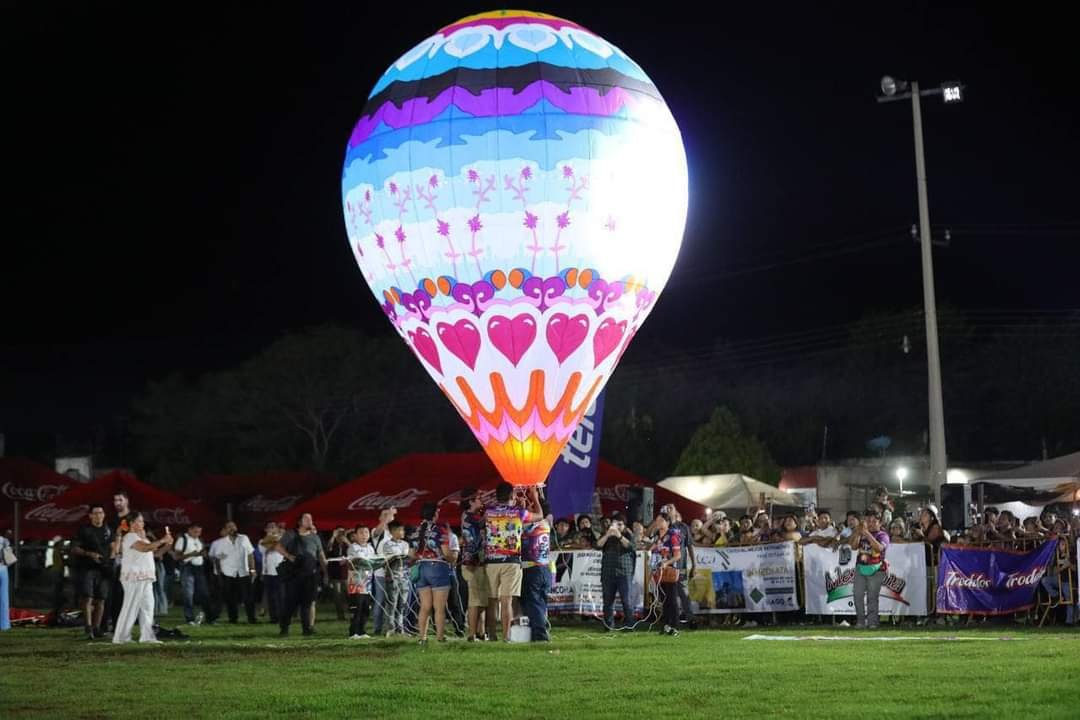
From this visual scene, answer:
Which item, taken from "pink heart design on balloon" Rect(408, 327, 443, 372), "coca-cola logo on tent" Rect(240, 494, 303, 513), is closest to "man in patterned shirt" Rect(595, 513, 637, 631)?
"pink heart design on balloon" Rect(408, 327, 443, 372)

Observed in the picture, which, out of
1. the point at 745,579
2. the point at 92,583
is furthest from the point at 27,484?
the point at 745,579

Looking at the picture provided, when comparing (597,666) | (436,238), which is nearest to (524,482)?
(436,238)

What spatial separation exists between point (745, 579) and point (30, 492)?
20424mm

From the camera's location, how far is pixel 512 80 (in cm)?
2394

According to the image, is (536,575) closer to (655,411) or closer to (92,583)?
(92,583)

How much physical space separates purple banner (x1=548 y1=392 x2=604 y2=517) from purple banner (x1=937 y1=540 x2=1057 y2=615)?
21.2 ft

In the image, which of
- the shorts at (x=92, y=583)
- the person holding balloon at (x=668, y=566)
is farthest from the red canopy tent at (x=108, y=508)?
the person holding balloon at (x=668, y=566)

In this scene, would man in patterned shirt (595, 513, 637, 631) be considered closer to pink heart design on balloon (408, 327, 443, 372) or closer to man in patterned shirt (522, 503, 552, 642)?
man in patterned shirt (522, 503, 552, 642)

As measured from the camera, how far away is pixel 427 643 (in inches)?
762

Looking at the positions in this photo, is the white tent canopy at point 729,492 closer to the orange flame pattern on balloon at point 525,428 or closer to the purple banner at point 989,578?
the orange flame pattern on balloon at point 525,428

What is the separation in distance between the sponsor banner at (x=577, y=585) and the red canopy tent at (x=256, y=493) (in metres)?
18.7

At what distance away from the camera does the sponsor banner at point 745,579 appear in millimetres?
23828

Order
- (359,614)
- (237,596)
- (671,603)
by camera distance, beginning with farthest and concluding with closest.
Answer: (237,596), (359,614), (671,603)

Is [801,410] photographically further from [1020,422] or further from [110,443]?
[110,443]
